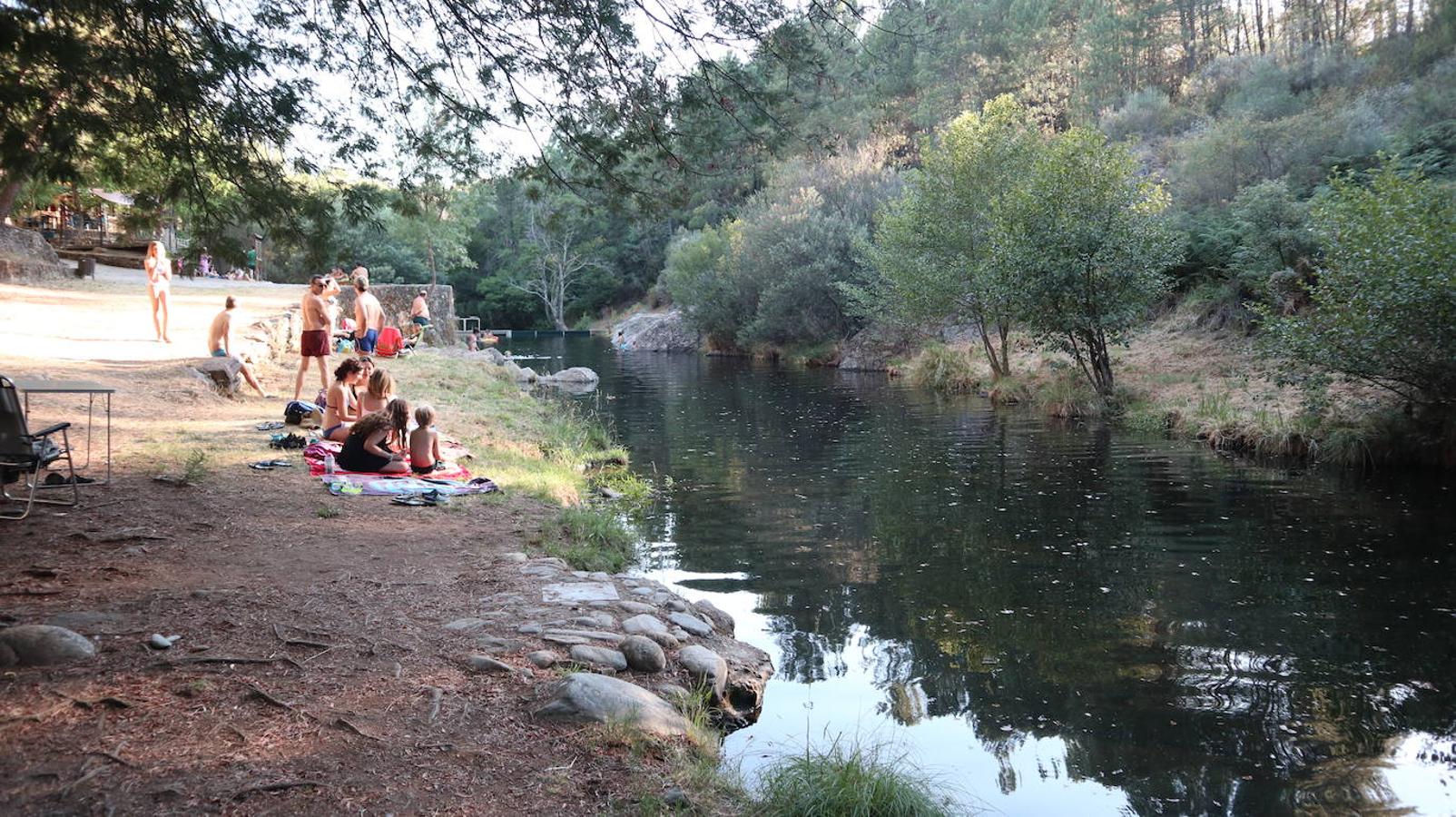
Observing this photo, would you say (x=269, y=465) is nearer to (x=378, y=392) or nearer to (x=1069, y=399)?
(x=378, y=392)

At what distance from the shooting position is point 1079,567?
31.7 feet

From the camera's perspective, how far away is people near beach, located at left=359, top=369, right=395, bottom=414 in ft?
36.6

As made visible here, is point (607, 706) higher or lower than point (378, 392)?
lower

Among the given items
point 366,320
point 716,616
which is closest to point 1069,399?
point 366,320

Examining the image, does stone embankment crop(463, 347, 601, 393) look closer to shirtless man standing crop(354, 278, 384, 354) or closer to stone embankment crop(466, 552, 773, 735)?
shirtless man standing crop(354, 278, 384, 354)

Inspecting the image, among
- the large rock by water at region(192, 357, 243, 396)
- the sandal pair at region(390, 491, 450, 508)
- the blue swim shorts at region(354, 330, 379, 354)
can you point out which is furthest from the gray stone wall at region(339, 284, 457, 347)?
the sandal pair at region(390, 491, 450, 508)

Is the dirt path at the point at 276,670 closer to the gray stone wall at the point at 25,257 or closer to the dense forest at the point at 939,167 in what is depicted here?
the dense forest at the point at 939,167

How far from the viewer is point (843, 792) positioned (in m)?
4.34

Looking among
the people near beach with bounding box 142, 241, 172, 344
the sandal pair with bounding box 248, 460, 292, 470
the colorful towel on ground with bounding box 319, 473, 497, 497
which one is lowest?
the colorful towel on ground with bounding box 319, 473, 497, 497

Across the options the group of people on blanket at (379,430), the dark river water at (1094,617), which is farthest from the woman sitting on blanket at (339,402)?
the dark river water at (1094,617)

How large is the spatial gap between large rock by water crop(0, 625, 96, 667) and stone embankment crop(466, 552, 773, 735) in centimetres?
188

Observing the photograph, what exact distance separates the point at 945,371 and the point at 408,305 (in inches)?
675

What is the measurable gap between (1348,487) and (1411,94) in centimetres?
2183

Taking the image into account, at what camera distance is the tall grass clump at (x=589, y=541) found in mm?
8625
